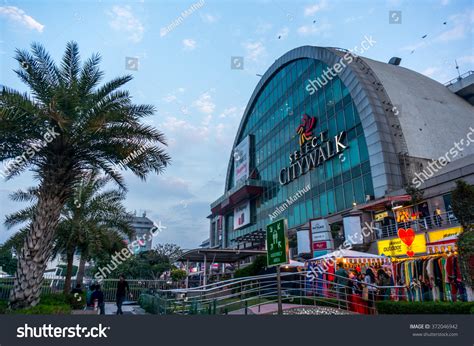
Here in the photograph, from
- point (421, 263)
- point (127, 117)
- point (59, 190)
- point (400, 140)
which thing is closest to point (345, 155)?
point (400, 140)

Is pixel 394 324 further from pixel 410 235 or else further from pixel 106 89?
pixel 410 235

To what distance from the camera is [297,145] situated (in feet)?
127

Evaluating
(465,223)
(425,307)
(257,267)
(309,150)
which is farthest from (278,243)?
(309,150)

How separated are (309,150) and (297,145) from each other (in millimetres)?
3314

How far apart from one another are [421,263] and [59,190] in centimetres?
1431

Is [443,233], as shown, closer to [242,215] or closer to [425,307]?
[425,307]

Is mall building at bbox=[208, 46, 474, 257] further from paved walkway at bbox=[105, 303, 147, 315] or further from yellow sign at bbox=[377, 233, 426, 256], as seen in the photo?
paved walkway at bbox=[105, 303, 147, 315]

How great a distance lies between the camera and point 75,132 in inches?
402

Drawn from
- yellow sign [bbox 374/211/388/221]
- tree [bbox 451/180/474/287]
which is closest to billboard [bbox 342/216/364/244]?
yellow sign [bbox 374/211/388/221]

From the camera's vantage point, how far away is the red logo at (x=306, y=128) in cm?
3528

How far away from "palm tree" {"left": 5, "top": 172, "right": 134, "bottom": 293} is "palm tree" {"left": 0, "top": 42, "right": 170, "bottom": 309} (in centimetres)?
566

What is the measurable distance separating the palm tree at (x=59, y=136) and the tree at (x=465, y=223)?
31.3ft

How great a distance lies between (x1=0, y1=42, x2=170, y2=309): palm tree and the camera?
30.8ft

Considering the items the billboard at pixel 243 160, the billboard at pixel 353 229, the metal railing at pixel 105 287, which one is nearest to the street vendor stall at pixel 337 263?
the billboard at pixel 353 229
